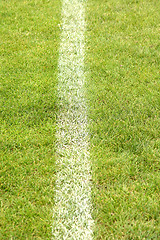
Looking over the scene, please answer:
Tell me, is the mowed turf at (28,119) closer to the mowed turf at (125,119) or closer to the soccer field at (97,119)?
the soccer field at (97,119)

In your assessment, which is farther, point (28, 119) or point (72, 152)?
point (28, 119)

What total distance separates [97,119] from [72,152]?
44cm

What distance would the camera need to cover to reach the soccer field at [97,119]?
1.88m

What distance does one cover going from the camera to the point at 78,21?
4148mm

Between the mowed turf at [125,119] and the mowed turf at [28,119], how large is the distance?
1.26 ft

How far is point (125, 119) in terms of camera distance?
8.39ft

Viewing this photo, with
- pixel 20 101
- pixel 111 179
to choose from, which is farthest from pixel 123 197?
pixel 20 101

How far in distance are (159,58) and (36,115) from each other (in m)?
1.64

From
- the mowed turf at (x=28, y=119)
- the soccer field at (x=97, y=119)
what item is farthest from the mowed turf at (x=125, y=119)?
the mowed turf at (x=28, y=119)

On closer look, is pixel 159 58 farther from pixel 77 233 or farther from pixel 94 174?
pixel 77 233

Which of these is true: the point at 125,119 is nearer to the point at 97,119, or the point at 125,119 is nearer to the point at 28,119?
the point at 97,119

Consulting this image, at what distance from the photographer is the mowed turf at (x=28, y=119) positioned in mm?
1893

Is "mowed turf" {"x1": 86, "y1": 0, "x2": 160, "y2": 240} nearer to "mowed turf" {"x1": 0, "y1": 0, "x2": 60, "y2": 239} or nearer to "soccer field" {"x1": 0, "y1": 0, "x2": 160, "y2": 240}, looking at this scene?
"soccer field" {"x1": 0, "y1": 0, "x2": 160, "y2": 240}

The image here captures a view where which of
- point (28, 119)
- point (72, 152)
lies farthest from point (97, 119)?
point (28, 119)
